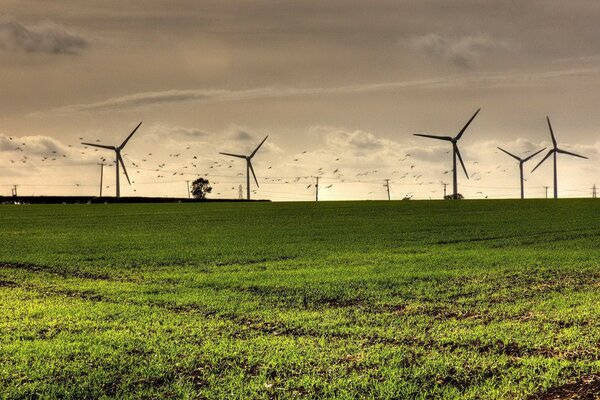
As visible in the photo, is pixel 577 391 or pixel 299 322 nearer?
pixel 577 391

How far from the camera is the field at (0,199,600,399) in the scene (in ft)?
33.3

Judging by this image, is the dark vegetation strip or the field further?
the field

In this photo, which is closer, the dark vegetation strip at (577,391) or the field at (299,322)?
the dark vegetation strip at (577,391)

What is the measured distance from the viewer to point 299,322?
1448 centimetres

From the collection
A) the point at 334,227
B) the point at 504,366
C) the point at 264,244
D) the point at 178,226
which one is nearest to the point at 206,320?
the point at 504,366

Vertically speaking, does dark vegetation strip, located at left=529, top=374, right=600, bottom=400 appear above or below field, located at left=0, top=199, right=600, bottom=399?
below

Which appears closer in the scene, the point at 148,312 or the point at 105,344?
the point at 105,344

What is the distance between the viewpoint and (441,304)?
16.7 meters

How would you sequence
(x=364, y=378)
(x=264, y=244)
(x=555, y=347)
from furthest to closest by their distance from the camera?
(x=264, y=244) → (x=555, y=347) → (x=364, y=378)

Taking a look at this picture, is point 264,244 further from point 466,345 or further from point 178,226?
point 466,345

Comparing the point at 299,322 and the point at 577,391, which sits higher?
the point at 299,322

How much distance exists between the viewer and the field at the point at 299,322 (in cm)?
1016

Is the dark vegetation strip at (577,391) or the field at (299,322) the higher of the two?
the field at (299,322)

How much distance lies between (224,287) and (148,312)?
15.0ft
